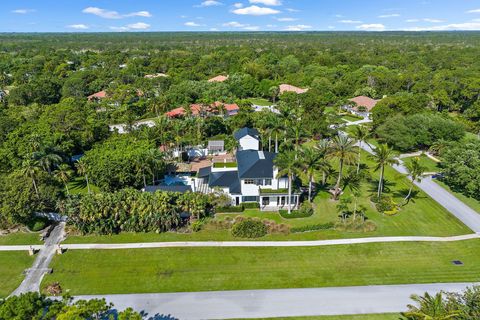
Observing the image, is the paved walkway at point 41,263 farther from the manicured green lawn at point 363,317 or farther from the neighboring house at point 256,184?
the manicured green lawn at point 363,317

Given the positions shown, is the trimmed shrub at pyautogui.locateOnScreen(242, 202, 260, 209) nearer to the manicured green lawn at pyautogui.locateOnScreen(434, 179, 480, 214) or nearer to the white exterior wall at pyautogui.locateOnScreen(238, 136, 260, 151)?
the white exterior wall at pyautogui.locateOnScreen(238, 136, 260, 151)

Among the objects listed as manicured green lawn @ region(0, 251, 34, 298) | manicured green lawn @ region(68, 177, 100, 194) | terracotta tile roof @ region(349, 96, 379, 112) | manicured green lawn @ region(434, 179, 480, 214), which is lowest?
manicured green lawn @ region(434, 179, 480, 214)

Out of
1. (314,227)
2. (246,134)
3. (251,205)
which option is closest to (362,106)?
(246,134)

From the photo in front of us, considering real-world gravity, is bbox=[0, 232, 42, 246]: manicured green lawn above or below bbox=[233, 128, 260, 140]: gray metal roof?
below

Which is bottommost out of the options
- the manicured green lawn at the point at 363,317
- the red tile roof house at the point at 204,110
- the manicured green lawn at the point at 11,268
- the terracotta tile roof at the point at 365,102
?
the manicured green lawn at the point at 363,317

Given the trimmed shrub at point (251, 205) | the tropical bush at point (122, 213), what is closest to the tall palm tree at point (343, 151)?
the trimmed shrub at point (251, 205)

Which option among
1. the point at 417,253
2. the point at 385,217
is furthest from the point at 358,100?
the point at 417,253

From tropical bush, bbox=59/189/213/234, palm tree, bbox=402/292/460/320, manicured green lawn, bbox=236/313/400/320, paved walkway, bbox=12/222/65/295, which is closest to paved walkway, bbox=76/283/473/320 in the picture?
manicured green lawn, bbox=236/313/400/320

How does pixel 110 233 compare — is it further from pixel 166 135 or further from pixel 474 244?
pixel 474 244
